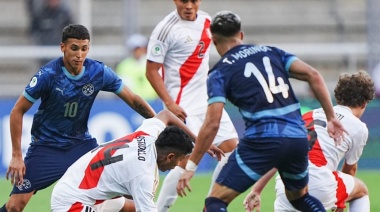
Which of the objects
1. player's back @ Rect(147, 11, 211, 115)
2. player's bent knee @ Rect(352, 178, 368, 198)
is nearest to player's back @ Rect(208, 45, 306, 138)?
player's bent knee @ Rect(352, 178, 368, 198)

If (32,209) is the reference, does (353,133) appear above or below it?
A: above

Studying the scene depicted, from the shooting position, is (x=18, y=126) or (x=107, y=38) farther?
(x=107, y=38)

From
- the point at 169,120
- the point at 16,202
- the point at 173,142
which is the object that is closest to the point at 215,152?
the point at 169,120

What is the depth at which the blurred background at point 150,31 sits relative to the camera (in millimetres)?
15227

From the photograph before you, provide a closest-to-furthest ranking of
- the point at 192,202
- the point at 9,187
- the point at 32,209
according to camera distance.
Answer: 1. the point at 32,209
2. the point at 192,202
3. the point at 9,187

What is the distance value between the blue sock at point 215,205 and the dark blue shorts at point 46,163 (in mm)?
1838

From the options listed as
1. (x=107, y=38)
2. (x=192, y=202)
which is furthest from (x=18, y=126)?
(x=107, y=38)

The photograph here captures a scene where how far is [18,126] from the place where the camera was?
821 cm

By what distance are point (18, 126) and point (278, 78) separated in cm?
235

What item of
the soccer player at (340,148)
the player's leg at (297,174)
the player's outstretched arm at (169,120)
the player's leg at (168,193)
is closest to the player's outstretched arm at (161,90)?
Result: the player's leg at (168,193)

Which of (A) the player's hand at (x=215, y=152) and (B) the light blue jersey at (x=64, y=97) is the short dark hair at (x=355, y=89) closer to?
(A) the player's hand at (x=215, y=152)

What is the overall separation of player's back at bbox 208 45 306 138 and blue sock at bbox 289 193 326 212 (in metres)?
0.66

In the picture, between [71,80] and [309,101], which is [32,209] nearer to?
[71,80]

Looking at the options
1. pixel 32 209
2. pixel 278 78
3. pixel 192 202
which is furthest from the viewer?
pixel 192 202
